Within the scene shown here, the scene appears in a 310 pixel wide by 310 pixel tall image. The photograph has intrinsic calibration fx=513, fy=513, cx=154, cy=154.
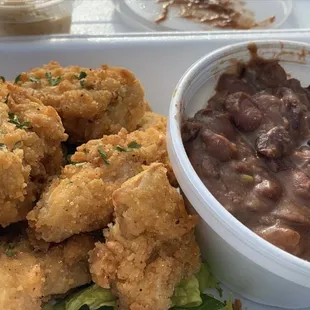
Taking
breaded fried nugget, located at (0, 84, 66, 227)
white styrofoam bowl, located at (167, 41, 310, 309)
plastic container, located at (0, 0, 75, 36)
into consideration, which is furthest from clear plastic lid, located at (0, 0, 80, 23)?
white styrofoam bowl, located at (167, 41, 310, 309)

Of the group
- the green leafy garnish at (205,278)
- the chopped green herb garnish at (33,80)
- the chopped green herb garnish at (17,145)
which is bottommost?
the green leafy garnish at (205,278)

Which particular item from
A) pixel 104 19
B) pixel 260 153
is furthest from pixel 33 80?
pixel 104 19

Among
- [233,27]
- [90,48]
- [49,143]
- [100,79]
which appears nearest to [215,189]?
[49,143]

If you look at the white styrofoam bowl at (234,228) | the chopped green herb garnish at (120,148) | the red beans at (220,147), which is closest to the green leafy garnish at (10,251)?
the chopped green herb garnish at (120,148)

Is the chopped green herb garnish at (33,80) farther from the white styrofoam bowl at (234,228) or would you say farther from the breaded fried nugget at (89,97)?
the white styrofoam bowl at (234,228)

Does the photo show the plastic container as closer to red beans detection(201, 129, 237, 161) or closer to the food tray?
the food tray

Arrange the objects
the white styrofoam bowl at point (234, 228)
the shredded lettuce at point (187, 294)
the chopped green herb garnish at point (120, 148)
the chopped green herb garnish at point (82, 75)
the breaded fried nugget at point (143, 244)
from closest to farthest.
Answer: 1. the white styrofoam bowl at point (234, 228)
2. the breaded fried nugget at point (143, 244)
3. the shredded lettuce at point (187, 294)
4. the chopped green herb garnish at point (120, 148)
5. the chopped green herb garnish at point (82, 75)
